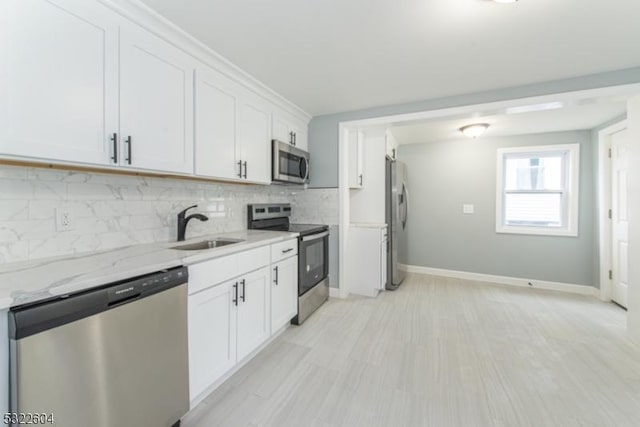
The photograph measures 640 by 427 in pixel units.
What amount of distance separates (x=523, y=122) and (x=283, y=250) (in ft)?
11.5

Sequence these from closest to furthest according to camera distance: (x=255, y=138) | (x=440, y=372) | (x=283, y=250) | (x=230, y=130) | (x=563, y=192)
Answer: (x=440, y=372) < (x=230, y=130) < (x=283, y=250) < (x=255, y=138) < (x=563, y=192)

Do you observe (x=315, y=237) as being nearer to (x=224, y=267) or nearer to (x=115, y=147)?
(x=224, y=267)

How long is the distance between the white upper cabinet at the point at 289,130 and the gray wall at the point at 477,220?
217 centimetres

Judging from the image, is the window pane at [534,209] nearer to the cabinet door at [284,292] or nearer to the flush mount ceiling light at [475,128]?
the flush mount ceiling light at [475,128]

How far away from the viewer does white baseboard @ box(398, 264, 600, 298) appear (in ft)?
12.0

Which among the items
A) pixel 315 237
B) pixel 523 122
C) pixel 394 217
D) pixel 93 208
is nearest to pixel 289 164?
pixel 315 237

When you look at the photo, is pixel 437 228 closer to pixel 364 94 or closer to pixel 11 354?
pixel 364 94

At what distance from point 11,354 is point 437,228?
4.79 m

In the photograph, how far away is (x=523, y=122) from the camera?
3420 millimetres

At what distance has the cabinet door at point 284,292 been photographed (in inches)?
87.9

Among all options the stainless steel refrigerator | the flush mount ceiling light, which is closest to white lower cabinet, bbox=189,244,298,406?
the stainless steel refrigerator

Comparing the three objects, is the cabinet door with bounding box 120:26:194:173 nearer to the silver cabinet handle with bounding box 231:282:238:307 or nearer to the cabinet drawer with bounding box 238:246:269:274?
the cabinet drawer with bounding box 238:246:269:274

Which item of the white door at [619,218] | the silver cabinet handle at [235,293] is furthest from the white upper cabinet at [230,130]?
the white door at [619,218]

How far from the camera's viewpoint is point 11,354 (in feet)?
2.80
